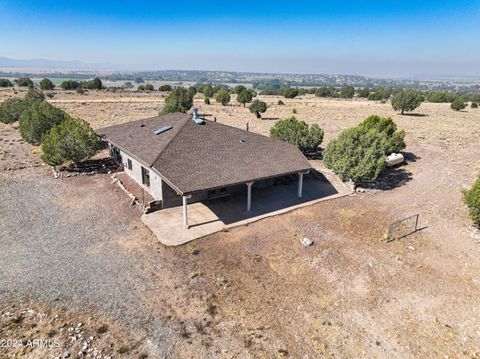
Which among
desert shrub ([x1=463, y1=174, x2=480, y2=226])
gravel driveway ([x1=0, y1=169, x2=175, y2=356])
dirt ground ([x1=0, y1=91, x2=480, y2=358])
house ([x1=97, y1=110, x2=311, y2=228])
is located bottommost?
dirt ground ([x1=0, y1=91, x2=480, y2=358])

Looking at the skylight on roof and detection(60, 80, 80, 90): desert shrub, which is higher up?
the skylight on roof

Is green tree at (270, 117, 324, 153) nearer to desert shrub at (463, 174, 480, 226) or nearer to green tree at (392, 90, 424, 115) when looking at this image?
desert shrub at (463, 174, 480, 226)

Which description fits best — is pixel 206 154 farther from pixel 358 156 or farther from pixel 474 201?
pixel 474 201

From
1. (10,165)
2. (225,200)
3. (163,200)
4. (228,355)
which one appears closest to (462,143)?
(225,200)

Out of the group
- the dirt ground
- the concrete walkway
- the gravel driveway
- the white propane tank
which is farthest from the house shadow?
the white propane tank

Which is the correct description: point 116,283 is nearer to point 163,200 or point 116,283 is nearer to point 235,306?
point 235,306

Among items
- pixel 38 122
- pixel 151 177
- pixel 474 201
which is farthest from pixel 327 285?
pixel 38 122

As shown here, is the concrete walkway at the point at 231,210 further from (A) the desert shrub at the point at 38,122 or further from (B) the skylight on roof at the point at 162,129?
(A) the desert shrub at the point at 38,122
